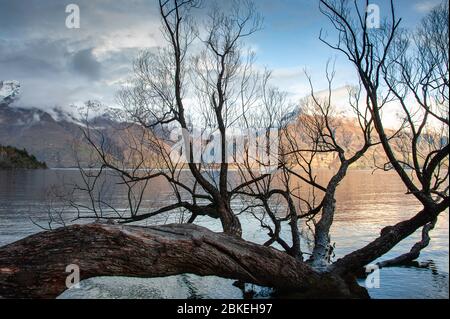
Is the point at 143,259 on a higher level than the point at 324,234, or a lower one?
higher

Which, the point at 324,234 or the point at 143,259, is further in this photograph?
the point at 324,234

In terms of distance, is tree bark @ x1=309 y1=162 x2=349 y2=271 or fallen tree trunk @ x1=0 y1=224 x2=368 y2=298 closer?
fallen tree trunk @ x1=0 y1=224 x2=368 y2=298

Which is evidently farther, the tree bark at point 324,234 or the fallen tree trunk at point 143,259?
the tree bark at point 324,234

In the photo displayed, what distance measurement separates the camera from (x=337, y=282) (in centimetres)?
966

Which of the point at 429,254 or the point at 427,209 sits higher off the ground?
the point at 427,209

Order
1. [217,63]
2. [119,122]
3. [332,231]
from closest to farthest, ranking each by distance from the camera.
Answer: [217,63] → [119,122] → [332,231]

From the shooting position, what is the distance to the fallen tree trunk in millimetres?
6641

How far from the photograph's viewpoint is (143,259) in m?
7.54

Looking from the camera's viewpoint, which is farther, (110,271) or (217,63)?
(217,63)

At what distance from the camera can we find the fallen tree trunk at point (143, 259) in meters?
6.64
